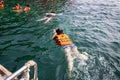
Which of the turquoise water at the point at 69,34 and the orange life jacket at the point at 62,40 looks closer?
the turquoise water at the point at 69,34

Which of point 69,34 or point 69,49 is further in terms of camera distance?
point 69,34

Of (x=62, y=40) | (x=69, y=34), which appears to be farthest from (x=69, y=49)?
(x=69, y=34)

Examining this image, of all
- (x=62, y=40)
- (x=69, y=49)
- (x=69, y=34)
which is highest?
(x=62, y=40)

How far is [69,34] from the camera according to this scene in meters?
17.7

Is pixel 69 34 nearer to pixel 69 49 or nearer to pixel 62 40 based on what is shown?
pixel 62 40

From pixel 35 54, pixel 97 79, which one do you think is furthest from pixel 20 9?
pixel 97 79

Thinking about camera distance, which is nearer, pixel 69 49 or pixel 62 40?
pixel 69 49

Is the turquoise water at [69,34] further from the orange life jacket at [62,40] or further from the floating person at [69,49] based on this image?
the orange life jacket at [62,40]

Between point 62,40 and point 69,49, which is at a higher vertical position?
point 62,40

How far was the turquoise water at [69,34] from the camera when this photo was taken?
1203cm

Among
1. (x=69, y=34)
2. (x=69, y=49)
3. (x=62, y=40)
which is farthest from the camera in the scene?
(x=69, y=34)

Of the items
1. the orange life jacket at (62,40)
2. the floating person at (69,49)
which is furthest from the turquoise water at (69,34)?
the orange life jacket at (62,40)

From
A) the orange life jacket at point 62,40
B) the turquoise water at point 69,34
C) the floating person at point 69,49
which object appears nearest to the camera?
the turquoise water at point 69,34

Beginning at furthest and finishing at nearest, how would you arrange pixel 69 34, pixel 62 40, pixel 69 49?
pixel 69 34
pixel 62 40
pixel 69 49
